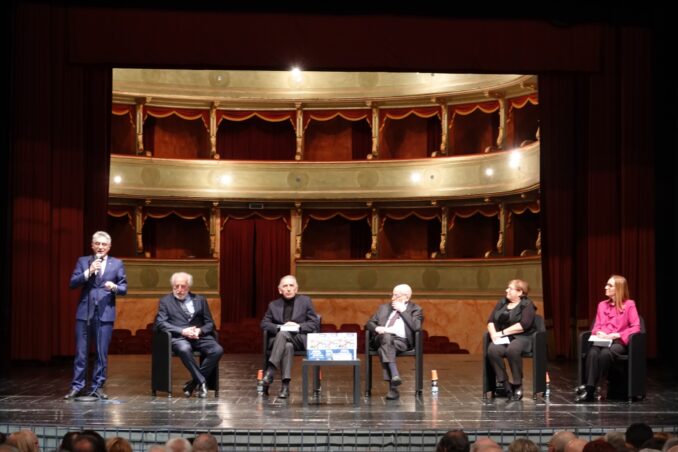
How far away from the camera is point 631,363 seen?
360 inches

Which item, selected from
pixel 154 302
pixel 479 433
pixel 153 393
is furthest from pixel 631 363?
pixel 154 302

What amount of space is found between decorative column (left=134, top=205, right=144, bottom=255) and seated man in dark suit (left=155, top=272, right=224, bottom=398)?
35.8 ft

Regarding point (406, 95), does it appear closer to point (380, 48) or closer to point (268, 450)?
point (380, 48)

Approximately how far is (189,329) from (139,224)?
37.0ft

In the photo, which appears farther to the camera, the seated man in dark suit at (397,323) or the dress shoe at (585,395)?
the seated man in dark suit at (397,323)

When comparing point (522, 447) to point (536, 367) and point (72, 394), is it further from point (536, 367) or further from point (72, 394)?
point (72, 394)

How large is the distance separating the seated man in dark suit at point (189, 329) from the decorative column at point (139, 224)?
10.9 metres

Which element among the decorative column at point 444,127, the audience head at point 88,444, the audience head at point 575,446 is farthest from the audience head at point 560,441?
the decorative column at point 444,127

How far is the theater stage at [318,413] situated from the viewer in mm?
7273

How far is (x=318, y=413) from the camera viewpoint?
27.5 ft

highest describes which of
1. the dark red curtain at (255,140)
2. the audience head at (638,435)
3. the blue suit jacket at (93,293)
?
the dark red curtain at (255,140)

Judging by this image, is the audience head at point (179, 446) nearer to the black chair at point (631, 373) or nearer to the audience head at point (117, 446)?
the audience head at point (117, 446)

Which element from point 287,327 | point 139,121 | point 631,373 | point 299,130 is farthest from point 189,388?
point 299,130

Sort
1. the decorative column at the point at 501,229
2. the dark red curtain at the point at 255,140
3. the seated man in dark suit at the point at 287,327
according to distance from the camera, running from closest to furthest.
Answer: the seated man in dark suit at the point at 287,327, the decorative column at the point at 501,229, the dark red curtain at the point at 255,140
